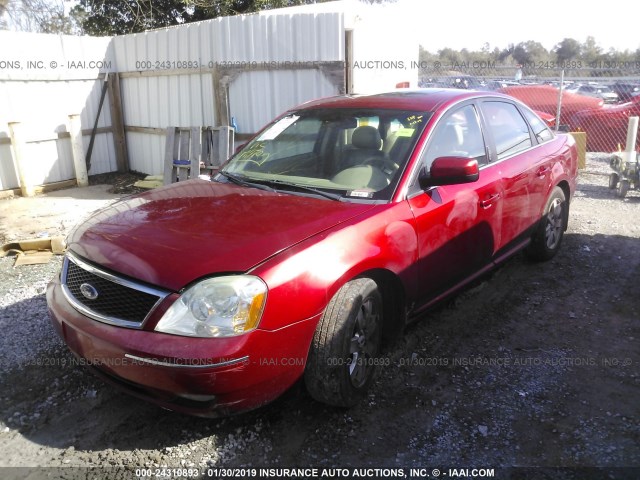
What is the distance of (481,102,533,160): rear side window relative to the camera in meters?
4.38

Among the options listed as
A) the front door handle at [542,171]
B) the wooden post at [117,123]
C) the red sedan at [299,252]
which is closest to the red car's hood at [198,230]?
the red sedan at [299,252]

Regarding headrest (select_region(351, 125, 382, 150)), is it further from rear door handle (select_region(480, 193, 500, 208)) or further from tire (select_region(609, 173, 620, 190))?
tire (select_region(609, 173, 620, 190))

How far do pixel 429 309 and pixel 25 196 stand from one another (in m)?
7.74

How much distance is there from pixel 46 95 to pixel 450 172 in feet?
27.6

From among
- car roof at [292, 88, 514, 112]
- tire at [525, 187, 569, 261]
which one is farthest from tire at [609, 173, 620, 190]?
car roof at [292, 88, 514, 112]

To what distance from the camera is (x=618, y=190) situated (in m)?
8.41

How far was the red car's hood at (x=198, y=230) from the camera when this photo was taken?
2.63 meters

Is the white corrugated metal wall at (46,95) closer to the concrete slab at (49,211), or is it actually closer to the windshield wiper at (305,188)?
the concrete slab at (49,211)

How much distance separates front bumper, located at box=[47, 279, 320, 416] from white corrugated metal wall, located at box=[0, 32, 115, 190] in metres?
7.46

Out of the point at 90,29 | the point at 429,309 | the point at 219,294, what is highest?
Result: the point at 90,29

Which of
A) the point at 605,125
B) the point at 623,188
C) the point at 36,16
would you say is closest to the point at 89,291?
the point at 623,188

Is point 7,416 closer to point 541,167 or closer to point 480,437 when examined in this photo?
point 480,437

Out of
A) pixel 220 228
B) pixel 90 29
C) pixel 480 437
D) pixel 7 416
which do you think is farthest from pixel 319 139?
pixel 90 29

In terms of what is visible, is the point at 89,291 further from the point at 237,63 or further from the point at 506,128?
the point at 237,63
